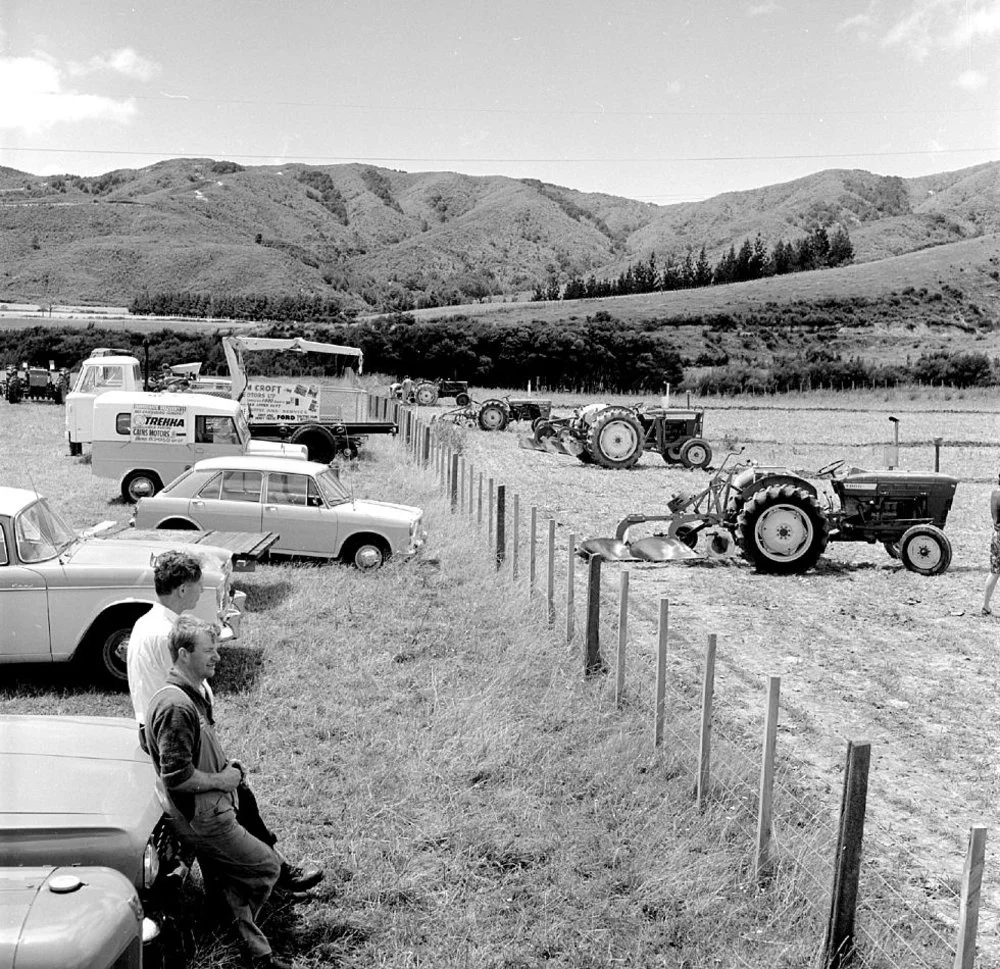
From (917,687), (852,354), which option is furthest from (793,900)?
(852,354)

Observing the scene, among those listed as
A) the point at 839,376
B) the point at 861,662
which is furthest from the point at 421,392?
the point at 861,662

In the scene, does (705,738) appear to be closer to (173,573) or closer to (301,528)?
(173,573)

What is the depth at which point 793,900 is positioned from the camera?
16.1ft

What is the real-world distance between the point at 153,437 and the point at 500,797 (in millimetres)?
12531

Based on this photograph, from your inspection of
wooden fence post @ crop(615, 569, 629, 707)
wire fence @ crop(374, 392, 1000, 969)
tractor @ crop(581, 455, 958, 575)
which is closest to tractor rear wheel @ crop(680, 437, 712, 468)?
tractor @ crop(581, 455, 958, 575)

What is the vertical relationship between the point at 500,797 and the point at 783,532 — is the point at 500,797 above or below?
below

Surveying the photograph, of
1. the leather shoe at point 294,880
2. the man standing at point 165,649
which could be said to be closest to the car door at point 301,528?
the man standing at point 165,649

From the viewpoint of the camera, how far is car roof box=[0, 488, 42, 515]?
7.63m

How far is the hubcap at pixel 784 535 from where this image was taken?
12.6 metres

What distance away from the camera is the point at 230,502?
12586 millimetres

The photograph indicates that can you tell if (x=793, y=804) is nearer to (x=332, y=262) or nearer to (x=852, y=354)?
(x=852, y=354)

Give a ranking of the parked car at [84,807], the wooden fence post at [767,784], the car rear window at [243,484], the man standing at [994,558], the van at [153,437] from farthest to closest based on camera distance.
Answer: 1. the van at [153,437]
2. the car rear window at [243,484]
3. the man standing at [994,558]
4. the wooden fence post at [767,784]
5. the parked car at [84,807]

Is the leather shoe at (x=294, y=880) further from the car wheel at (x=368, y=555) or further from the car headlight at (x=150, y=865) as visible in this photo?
the car wheel at (x=368, y=555)

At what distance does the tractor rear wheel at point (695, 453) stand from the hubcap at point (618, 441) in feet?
3.91
